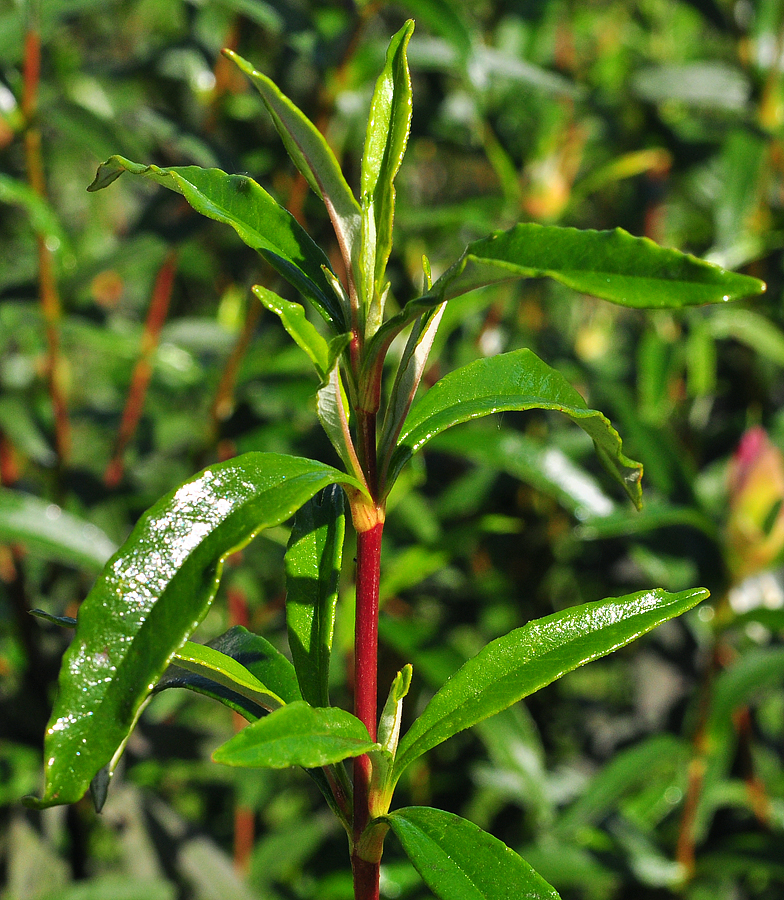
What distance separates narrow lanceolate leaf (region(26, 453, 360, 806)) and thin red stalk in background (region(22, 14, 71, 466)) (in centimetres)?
58

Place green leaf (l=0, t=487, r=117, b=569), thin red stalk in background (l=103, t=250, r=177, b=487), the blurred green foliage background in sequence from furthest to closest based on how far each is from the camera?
thin red stalk in background (l=103, t=250, r=177, b=487) → the blurred green foliage background → green leaf (l=0, t=487, r=117, b=569)

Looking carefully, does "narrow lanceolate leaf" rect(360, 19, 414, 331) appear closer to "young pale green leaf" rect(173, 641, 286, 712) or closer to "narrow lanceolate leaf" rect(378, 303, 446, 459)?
"narrow lanceolate leaf" rect(378, 303, 446, 459)

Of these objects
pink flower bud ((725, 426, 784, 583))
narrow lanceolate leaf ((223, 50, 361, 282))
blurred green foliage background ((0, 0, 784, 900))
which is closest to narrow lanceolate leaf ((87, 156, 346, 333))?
narrow lanceolate leaf ((223, 50, 361, 282))

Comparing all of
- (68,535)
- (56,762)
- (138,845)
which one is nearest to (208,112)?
(68,535)

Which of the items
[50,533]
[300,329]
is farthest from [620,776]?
[300,329]

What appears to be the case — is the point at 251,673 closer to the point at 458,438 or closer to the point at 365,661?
the point at 365,661

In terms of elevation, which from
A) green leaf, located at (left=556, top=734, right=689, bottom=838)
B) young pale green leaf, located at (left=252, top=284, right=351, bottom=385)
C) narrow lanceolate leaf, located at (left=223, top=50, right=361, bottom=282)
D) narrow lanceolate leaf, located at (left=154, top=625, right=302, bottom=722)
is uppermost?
narrow lanceolate leaf, located at (left=223, top=50, right=361, bottom=282)

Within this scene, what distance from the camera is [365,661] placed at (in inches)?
13.5

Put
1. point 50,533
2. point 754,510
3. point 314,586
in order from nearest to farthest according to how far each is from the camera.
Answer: point 314,586, point 50,533, point 754,510

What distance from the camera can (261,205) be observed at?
1.14ft

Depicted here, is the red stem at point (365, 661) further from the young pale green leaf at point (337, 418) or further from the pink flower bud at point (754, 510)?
the pink flower bud at point (754, 510)

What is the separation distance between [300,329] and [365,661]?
0.13 meters

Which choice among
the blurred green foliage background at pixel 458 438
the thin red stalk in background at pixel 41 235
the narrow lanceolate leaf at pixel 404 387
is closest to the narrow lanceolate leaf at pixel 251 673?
the narrow lanceolate leaf at pixel 404 387

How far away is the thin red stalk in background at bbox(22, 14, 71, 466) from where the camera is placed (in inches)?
31.8
